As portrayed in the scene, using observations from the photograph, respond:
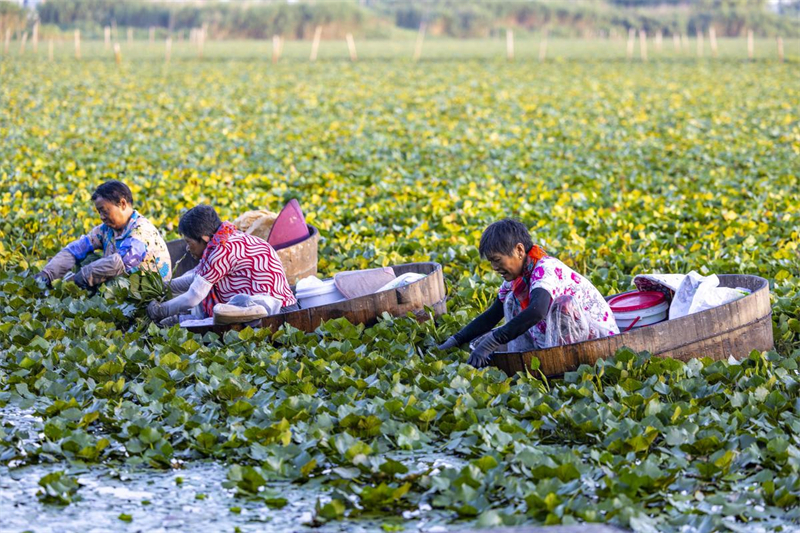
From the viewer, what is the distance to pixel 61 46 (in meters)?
45.6

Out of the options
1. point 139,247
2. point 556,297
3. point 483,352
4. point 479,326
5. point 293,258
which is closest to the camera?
point 556,297

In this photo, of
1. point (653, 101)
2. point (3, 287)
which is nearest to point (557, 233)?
point (3, 287)

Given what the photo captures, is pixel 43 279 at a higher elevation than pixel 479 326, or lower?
lower

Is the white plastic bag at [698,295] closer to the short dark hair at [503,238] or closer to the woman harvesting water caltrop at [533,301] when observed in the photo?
the woman harvesting water caltrop at [533,301]

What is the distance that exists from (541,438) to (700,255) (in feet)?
12.6

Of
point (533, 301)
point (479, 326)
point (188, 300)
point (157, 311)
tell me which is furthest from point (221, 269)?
point (533, 301)

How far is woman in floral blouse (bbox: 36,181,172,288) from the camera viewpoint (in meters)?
6.39

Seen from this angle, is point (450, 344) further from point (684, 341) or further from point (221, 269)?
point (221, 269)

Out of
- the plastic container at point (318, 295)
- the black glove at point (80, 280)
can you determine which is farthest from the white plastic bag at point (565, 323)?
the black glove at point (80, 280)

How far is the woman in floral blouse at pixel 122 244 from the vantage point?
21.0 ft

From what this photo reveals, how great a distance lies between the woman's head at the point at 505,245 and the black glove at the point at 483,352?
0.37m

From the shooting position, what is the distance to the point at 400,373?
4781 mm

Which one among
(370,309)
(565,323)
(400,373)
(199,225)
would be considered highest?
(199,225)

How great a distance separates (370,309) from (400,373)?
82cm
